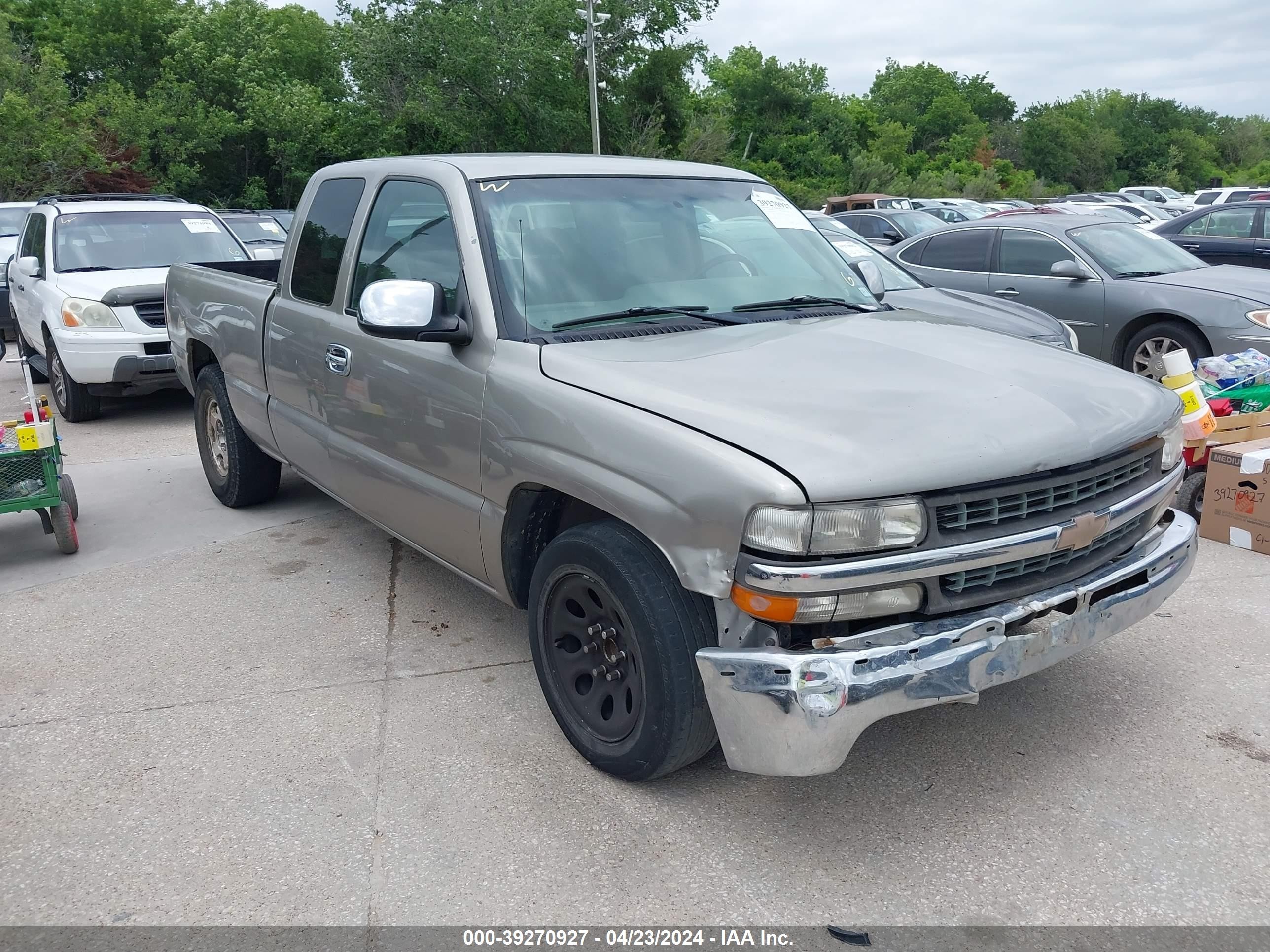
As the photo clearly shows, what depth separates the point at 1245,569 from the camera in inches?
196

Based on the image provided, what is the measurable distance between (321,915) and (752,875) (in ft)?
3.64

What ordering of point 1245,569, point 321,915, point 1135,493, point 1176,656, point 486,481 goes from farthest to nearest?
1. point 1245,569
2. point 1176,656
3. point 486,481
4. point 1135,493
5. point 321,915

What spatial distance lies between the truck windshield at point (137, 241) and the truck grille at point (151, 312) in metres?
0.83

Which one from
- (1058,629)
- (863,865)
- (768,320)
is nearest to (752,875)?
(863,865)

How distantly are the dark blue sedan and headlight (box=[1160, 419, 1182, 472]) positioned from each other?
32.1 feet

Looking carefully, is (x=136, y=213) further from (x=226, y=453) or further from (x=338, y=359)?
(x=338, y=359)

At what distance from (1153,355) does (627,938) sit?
7252 mm

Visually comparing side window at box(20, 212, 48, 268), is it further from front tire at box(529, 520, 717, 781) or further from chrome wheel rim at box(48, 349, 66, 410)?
front tire at box(529, 520, 717, 781)

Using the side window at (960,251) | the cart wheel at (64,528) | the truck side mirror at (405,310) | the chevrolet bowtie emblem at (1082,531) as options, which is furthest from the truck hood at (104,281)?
the chevrolet bowtie emblem at (1082,531)

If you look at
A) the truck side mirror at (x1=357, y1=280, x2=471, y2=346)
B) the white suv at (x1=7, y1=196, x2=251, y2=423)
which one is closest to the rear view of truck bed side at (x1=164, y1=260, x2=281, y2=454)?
the truck side mirror at (x1=357, y1=280, x2=471, y2=346)

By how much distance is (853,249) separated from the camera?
363 inches

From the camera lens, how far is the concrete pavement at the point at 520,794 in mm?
2713

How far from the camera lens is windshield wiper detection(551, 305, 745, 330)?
3.50 m

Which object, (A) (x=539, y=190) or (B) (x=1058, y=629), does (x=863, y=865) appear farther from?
(A) (x=539, y=190)
